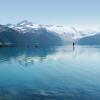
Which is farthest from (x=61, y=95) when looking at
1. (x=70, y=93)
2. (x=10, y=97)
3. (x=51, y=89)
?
(x=10, y=97)

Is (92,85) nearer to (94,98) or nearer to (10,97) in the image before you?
(94,98)

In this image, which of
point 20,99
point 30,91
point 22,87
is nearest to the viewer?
point 20,99

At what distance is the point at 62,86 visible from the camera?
141 feet

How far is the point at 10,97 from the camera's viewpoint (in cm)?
3475

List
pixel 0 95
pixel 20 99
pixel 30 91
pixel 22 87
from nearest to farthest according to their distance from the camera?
pixel 20 99 < pixel 0 95 < pixel 30 91 < pixel 22 87

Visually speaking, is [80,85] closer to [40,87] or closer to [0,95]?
[40,87]

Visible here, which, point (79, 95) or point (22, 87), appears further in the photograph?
point (22, 87)

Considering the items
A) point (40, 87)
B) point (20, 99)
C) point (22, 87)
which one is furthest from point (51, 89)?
point (20, 99)

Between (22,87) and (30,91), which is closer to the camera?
(30,91)

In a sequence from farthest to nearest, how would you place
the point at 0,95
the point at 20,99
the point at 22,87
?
1. the point at 22,87
2. the point at 0,95
3. the point at 20,99

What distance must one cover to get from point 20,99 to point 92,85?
16202 mm

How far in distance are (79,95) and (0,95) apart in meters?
12.0

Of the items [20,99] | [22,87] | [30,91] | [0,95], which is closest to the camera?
[20,99]

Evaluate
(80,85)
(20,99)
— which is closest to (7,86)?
(20,99)
